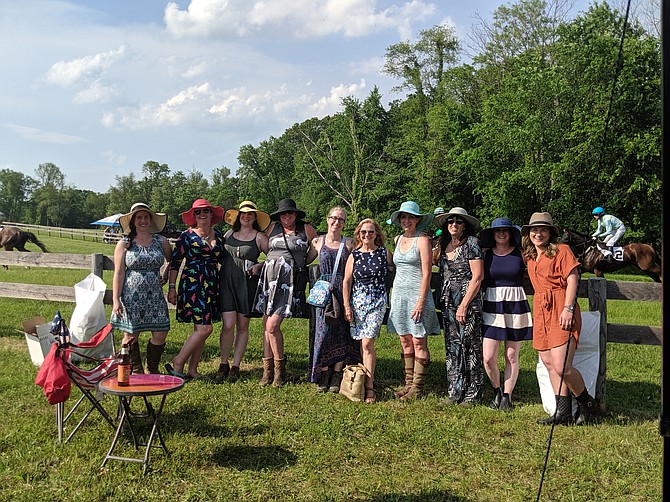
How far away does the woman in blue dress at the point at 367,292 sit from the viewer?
19.1 ft

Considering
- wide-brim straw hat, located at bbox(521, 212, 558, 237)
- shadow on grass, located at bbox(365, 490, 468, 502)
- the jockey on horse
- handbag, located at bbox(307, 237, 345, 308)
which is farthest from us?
the jockey on horse

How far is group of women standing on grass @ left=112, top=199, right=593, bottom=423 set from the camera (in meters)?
5.25

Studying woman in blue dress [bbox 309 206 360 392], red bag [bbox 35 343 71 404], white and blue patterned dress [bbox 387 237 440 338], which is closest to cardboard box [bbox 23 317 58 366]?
red bag [bbox 35 343 71 404]

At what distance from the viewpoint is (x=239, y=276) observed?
628 centimetres

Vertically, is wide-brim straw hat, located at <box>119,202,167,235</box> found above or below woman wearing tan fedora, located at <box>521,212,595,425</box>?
above

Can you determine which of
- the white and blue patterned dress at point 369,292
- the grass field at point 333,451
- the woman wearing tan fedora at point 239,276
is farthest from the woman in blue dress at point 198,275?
the white and blue patterned dress at point 369,292

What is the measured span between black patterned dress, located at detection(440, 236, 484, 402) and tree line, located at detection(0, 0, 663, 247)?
28.4ft

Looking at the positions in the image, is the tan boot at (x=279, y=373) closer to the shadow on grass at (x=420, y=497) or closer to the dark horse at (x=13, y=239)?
the shadow on grass at (x=420, y=497)

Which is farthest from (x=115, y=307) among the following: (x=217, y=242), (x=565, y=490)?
(x=565, y=490)

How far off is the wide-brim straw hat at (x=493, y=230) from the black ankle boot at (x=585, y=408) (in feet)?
4.66

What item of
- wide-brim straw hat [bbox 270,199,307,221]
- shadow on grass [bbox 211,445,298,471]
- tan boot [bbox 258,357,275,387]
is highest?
wide-brim straw hat [bbox 270,199,307,221]

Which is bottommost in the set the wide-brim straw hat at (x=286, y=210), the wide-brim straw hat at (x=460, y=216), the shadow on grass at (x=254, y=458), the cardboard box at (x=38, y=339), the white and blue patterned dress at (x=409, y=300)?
the shadow on grass at (x=254, y=458)

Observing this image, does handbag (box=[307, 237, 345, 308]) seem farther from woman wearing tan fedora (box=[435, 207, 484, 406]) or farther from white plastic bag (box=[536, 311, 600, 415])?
white plastic bag (box=[536, 311, 600, 415])

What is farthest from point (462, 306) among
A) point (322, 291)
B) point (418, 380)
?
point (322, 291)
